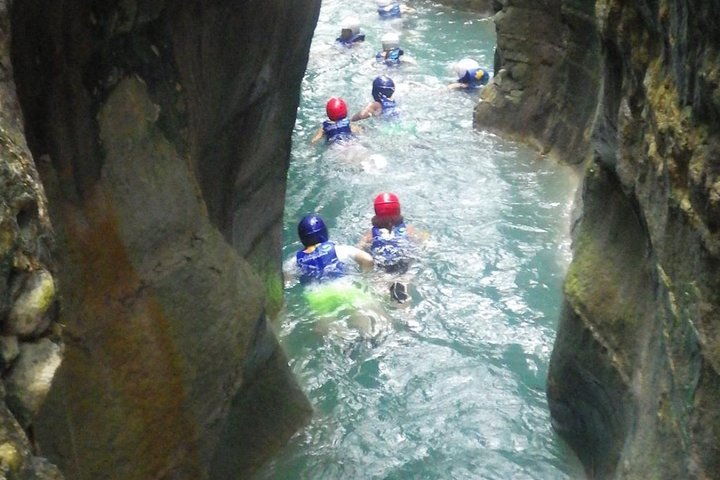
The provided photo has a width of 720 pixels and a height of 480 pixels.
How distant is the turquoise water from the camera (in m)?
6.12

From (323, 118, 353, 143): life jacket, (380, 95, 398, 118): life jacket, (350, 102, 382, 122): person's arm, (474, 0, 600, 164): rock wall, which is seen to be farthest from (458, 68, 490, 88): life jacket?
(323, 118, 353, 143): life jacket

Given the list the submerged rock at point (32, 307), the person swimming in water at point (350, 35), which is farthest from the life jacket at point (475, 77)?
the submerged rock at point (32, 307)

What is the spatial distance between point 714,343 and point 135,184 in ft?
10.0

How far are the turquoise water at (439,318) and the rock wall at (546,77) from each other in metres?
0.33

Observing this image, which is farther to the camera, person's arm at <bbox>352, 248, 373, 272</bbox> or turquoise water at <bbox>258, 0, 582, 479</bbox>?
person's arm at <bbox>352, 248, 373, 272</bbox>

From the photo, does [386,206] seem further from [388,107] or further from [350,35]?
[350,35]

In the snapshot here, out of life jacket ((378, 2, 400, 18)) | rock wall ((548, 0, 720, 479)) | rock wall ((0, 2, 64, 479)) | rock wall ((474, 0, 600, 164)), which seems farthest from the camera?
life jacket ((378, 2, 400, 18))

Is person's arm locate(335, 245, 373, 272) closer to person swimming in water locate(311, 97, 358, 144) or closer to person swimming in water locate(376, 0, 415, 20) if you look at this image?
person swimming in water locate(311, 97, 358, 144)

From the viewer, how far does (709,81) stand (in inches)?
112

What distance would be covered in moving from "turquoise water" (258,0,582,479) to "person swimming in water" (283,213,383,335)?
65 millimetres

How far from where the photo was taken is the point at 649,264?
425 centimetres

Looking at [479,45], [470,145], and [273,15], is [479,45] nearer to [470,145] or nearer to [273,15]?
[470,145]

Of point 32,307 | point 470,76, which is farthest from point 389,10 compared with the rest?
point 32,307

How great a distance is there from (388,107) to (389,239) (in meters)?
5.03
